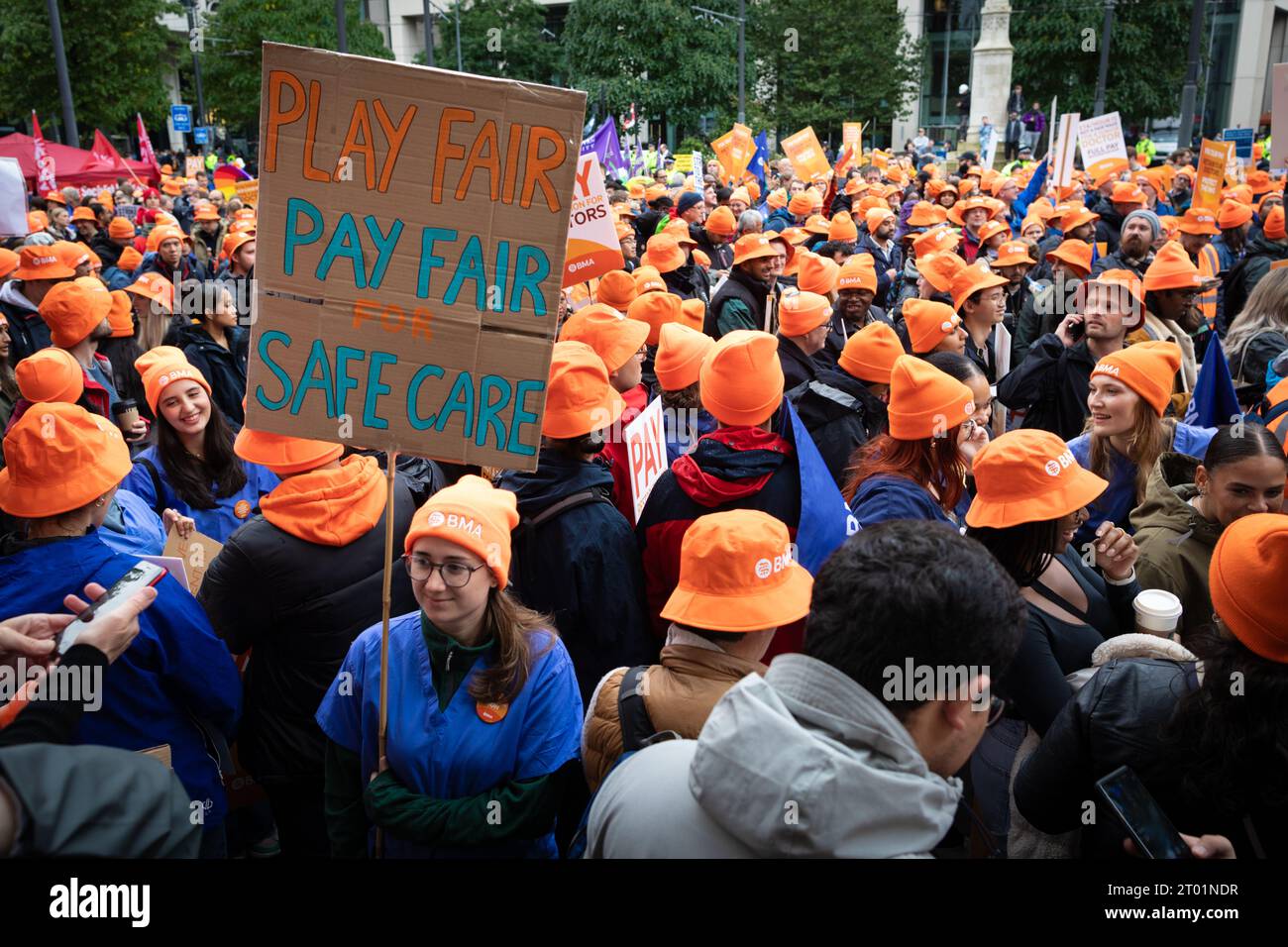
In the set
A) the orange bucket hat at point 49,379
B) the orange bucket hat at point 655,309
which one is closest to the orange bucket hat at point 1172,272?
the orange bucket hat at point 655,309

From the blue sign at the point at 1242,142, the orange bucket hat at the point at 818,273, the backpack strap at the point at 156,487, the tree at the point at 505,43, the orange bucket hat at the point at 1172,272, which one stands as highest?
the tree at the point at 505,43

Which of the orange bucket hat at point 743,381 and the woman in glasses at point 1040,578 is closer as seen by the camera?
the woman in glasses at point 1040,578

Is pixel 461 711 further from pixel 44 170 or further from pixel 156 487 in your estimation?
pixel 44 170

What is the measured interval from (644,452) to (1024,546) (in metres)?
1.76

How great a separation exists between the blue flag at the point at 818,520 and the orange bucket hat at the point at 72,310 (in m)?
4.78

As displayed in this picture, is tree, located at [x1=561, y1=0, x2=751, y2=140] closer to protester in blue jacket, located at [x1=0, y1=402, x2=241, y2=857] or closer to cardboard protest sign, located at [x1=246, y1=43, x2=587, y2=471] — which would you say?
protester in blue jacket, located at [x1=0, y1=402, x2=241, y2=857]

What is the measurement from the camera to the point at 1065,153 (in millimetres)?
13742

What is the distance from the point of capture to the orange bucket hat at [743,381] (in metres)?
4.07

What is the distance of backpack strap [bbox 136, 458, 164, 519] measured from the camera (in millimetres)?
4594

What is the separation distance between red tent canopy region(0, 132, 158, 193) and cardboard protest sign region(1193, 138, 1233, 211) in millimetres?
18583

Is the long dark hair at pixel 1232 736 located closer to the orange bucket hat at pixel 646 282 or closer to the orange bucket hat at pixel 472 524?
the orange bucket hat at pixel 472 524

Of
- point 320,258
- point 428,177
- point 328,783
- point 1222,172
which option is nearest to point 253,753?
point 328,783

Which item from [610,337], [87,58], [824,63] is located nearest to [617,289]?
[610,337]

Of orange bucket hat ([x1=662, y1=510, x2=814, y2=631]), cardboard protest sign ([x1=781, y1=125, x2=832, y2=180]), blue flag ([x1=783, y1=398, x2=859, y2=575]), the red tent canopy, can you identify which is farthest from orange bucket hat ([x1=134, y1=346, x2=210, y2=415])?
the red tent canopy
